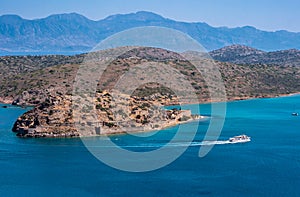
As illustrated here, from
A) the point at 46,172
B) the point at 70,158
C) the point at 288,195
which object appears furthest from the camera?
the point at 70,158

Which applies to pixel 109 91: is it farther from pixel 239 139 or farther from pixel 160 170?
pixel 160 170

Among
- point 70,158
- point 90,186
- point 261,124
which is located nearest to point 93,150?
point 70,158

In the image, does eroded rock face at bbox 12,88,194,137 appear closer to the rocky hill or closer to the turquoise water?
the rocky hill

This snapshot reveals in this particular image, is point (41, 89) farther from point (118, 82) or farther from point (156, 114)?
point (156, 114)

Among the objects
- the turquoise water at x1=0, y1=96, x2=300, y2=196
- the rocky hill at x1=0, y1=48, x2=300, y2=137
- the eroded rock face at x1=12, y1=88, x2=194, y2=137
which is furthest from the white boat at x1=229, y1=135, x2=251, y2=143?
the rocky hill at x1=0, y1=48, x2=300, y2=137

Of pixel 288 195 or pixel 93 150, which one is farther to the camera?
pixel 93 150

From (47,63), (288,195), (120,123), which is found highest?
(47,63)

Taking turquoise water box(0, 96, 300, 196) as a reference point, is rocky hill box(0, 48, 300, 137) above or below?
above
